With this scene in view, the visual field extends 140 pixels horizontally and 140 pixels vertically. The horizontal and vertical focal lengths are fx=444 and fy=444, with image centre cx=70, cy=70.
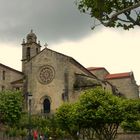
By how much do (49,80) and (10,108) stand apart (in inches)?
638

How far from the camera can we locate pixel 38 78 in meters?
71.6

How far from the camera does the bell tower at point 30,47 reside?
79.4 metres

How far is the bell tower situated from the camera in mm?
79438

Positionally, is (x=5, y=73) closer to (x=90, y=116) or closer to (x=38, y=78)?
(x=38, y=78)

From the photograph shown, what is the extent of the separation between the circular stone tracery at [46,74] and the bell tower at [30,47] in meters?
7.77

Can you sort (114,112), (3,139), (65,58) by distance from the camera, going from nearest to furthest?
(3,139) → (114,112) → (65,58)

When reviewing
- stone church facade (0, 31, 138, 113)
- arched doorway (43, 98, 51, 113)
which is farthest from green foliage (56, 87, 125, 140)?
arched doorway (43, 98, 51, 113)

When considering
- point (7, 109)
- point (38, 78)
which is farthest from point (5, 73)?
point (7, 109)

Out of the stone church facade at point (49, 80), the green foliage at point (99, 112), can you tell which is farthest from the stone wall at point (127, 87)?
the green foliage at point (99, 112)

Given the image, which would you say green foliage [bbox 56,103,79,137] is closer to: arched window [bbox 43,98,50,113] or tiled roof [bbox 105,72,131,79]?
arched window [bbox 43,98,50,113]

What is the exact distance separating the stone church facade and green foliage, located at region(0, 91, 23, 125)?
10931 millimetres

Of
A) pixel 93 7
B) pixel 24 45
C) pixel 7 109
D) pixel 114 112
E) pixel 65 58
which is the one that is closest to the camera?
pixel 93 7

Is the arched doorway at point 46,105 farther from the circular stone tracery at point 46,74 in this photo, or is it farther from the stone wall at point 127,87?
the stone wall at point 127,87

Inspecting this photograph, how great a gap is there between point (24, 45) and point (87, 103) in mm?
42449
